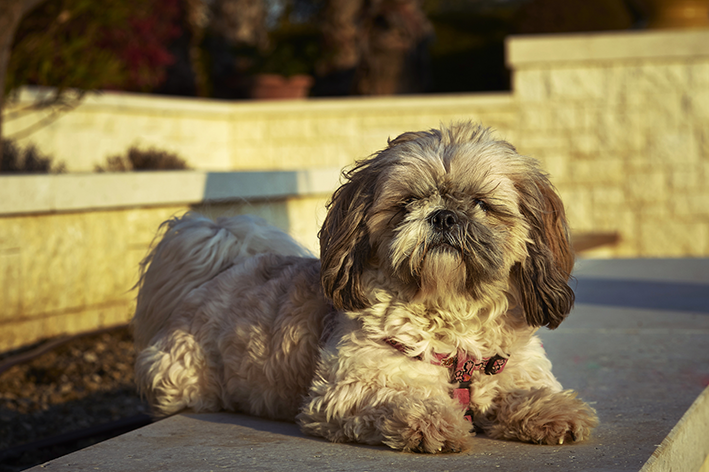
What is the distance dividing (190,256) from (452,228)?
1.66 metres

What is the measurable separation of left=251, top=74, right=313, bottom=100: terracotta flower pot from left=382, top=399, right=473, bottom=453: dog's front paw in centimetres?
1361

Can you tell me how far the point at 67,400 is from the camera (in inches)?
194

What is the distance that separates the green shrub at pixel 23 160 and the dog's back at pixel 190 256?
5.44m

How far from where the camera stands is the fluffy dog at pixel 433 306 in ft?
9.15

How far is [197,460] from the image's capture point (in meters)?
2.82

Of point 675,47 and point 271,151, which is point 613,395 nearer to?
point 675,47

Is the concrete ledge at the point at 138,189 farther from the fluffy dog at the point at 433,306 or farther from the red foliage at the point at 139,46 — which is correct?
the red foliage at the point at 139,46

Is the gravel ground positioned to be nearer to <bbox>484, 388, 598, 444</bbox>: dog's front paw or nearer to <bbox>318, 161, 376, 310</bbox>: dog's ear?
<bbox>318, 161, 376, 310</bbox>: dog's ear

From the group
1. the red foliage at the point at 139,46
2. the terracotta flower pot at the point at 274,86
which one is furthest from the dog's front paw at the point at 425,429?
the terracotta flower pot at the point at 274,86

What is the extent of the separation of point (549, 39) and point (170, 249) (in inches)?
402

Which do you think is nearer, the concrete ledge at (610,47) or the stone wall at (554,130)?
the stone wall at (554,130)

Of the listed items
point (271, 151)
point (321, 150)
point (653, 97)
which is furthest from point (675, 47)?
point (271, 151)

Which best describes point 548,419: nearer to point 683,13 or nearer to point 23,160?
point 23,160

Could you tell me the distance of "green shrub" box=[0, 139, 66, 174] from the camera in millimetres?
8969
